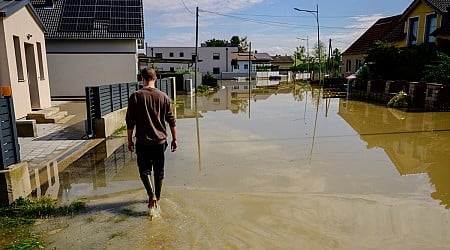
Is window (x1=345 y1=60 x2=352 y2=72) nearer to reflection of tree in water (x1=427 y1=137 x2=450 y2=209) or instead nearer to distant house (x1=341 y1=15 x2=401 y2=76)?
distant house (x1=341 y1=15 x2=401 y2=76)

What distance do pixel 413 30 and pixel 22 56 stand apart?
77.6 ft

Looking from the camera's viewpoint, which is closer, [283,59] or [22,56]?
[22,56]

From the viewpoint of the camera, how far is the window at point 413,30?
2278 centimetres

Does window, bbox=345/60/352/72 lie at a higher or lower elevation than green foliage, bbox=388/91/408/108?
higher

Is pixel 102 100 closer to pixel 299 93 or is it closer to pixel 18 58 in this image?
pixel 18 58

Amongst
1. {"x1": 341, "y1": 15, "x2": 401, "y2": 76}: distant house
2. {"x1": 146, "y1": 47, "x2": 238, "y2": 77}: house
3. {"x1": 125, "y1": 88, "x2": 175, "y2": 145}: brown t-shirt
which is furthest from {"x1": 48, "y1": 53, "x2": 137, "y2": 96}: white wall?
{"x1": 146, "y1": 47, "x2": 238, "y2": 77}: house

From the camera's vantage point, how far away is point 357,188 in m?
5.06

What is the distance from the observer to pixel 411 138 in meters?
8.80

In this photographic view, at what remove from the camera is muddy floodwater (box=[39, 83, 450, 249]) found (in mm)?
3475

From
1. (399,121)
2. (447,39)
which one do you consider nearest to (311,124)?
(399,121)

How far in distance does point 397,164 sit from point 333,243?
387 centimetres

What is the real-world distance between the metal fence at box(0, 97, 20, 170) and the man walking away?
5.33 ft

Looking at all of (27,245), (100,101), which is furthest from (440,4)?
(27,245)

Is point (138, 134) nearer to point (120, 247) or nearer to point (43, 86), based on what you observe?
point (120, 247)
